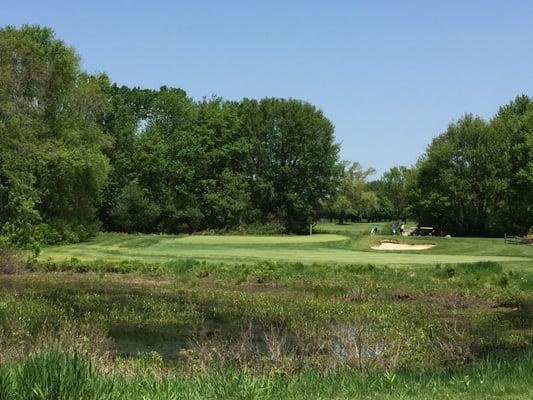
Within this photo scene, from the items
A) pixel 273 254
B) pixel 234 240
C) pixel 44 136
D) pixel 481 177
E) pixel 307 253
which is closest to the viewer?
pixel 273 254

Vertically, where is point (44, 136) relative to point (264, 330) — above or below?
above

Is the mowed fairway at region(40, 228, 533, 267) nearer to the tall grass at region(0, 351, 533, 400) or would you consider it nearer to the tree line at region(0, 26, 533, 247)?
the tree line at region(0, 26, 533, 247)

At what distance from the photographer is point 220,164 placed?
7919 cm

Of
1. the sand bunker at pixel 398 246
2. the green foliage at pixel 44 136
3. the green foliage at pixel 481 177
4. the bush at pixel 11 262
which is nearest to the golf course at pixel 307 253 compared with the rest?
the sand bunker at pixel 398 246

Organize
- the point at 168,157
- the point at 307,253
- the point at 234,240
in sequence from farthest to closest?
1. the point at 168,157
2. the point at 234,240
3. the point at 307,253

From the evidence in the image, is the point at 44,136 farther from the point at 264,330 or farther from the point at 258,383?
the point at 258,383

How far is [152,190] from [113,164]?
560cm

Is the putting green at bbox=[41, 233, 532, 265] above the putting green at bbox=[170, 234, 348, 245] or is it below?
below

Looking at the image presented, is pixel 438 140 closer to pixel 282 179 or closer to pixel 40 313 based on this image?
pixel 282 179

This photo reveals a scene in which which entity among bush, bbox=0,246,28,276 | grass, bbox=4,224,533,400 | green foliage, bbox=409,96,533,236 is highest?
green foliage, bbox=409,96,533,236

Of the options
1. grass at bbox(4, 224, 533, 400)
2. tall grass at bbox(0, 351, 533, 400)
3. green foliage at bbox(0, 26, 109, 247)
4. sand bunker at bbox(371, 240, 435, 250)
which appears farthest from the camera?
sand bunker at bbox(371, 240, 435, 250)

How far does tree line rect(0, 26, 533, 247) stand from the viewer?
172 feet

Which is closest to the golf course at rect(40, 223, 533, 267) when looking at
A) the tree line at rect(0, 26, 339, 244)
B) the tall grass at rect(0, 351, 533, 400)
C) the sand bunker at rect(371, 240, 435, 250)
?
the sand bunker at rect(371, 240, 435, 250)

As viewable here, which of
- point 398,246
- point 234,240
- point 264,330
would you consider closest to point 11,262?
point 264,330
